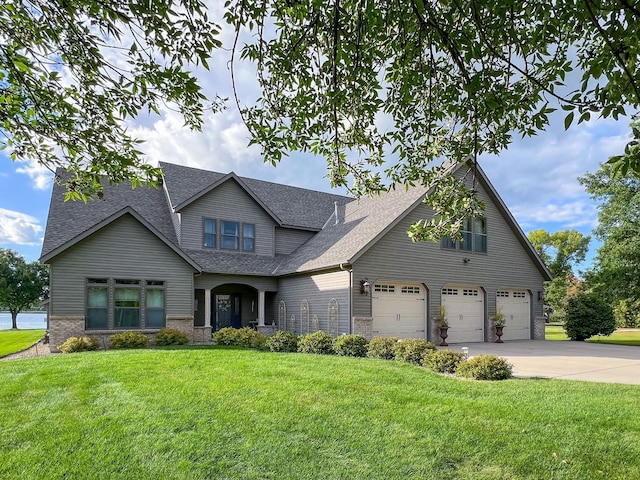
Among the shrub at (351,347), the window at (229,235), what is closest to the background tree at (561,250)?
the window at (229,235)

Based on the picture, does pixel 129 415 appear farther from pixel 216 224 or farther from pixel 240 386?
pixel 216 224

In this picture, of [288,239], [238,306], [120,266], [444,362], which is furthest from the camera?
[288,239]

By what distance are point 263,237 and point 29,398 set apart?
545 inches

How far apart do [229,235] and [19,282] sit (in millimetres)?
41077

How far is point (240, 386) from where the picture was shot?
7.07 m

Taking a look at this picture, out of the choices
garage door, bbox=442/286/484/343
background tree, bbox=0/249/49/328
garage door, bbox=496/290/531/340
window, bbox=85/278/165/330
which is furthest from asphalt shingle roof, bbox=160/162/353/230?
background tree, bbox=0/249/49/328

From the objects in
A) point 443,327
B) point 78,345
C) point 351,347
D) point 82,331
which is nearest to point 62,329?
point 82,331

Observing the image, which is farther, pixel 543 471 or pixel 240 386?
pixel 240 386

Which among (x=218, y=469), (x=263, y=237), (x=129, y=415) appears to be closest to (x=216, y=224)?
(x=263, y=237)

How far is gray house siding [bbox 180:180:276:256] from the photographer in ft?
60.0

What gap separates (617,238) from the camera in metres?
24.9

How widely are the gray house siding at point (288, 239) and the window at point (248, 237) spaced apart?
4.93 feet

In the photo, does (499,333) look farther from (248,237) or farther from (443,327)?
(248,237)

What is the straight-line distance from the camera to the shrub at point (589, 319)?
1919 cm
